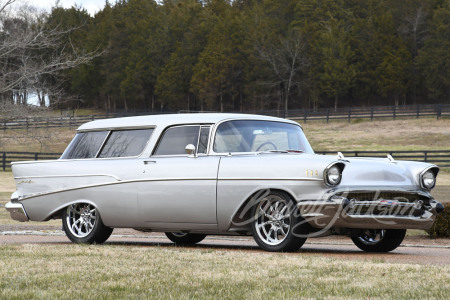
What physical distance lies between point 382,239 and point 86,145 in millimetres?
4589

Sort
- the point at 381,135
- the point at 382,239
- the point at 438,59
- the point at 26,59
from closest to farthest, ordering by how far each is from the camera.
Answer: the point at 382,239, the point at 26,59, the point at 381,135, the point at 438,59

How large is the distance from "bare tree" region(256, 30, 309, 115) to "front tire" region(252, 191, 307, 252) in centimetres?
6939

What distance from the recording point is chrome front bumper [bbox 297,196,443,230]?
9047mm

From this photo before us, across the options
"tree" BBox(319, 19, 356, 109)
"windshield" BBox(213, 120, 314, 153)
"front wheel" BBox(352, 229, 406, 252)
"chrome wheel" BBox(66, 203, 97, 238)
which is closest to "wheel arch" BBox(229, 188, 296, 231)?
"windshield" BBox(213, 120, 314, 153)

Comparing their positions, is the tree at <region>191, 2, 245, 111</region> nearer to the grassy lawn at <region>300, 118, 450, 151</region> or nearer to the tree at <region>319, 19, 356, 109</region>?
the tree at <region>319, 19, 356, 109</region>

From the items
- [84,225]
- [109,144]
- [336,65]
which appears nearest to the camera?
[84,225]

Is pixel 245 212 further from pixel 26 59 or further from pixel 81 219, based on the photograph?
pixel 26 59

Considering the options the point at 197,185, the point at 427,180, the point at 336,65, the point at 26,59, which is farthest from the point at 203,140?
the point at 336,65

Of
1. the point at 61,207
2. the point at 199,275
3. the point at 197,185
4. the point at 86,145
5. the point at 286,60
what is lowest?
the point at 61,207

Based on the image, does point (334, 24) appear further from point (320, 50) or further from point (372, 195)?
point (372, 195)

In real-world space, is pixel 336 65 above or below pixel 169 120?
above

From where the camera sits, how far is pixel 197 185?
10008 millimetres

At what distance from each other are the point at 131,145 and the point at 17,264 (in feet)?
11.6

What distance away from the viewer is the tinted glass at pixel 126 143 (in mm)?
10875
